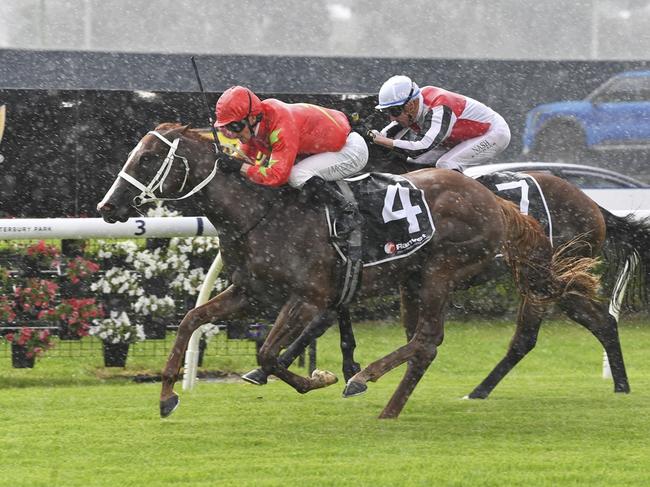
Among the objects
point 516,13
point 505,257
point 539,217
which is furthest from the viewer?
point 516,13

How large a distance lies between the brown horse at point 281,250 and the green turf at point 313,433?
346 mm

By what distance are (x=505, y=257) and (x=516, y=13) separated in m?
11.8

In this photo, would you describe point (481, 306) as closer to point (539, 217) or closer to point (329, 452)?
point (539, 217)

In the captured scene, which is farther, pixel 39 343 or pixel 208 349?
pixel 208 349

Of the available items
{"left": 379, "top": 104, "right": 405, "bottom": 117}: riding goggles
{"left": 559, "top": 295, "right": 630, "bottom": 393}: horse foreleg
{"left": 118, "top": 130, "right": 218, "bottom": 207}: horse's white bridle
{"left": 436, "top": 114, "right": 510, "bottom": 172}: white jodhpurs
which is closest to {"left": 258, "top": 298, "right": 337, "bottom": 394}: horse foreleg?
{"left": 118, "top": 130, "right": 218, "bottom": 207}: horse's white bridle

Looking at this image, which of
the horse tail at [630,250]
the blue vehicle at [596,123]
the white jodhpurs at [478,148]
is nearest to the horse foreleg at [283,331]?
the white jodhpurs at [478,148]

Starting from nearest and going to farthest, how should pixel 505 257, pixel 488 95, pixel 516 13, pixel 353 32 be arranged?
pixel 505 257
pixel 488 95
pixel 516 13
pixel 353 32

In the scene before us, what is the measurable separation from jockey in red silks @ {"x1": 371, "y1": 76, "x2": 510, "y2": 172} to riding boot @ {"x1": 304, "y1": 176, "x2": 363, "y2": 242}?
3.05 ft

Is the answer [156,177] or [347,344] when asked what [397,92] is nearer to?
[347,344]

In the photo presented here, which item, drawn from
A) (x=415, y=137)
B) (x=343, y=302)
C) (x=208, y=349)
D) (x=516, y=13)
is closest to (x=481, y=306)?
(x=208, y=349)

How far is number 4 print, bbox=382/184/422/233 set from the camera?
6.40 m

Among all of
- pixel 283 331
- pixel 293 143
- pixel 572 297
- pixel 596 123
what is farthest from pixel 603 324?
pixel 596 123

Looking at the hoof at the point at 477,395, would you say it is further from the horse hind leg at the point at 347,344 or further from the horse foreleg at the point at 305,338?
the horse foreleg at the point at 305,338

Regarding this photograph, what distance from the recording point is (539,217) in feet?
24.3
